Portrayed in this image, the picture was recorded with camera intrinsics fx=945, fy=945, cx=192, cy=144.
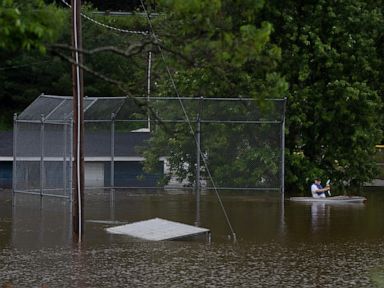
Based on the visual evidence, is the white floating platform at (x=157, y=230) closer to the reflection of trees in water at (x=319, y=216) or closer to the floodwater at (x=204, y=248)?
the floodwater at (x=204, y=248)

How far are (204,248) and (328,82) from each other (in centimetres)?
1295

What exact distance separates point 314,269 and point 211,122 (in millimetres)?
12231

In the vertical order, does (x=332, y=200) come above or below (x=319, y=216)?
above

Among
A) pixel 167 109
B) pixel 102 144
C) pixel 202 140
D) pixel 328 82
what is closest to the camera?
pixel 202 140

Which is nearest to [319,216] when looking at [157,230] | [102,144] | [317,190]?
[317,190]

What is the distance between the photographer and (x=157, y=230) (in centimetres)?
1712

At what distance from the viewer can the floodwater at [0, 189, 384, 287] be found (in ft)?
40.8

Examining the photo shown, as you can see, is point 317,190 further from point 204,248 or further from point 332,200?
point 204,248

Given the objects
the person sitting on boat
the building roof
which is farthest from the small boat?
the building roof

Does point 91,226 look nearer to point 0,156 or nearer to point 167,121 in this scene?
point 167,121

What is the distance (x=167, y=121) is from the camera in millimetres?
25125

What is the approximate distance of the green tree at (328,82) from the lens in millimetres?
26562

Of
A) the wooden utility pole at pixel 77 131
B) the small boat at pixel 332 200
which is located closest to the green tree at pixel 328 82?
the small boat at pixel 332 200

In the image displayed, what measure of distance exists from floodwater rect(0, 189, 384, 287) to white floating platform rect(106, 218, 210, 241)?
274mm
